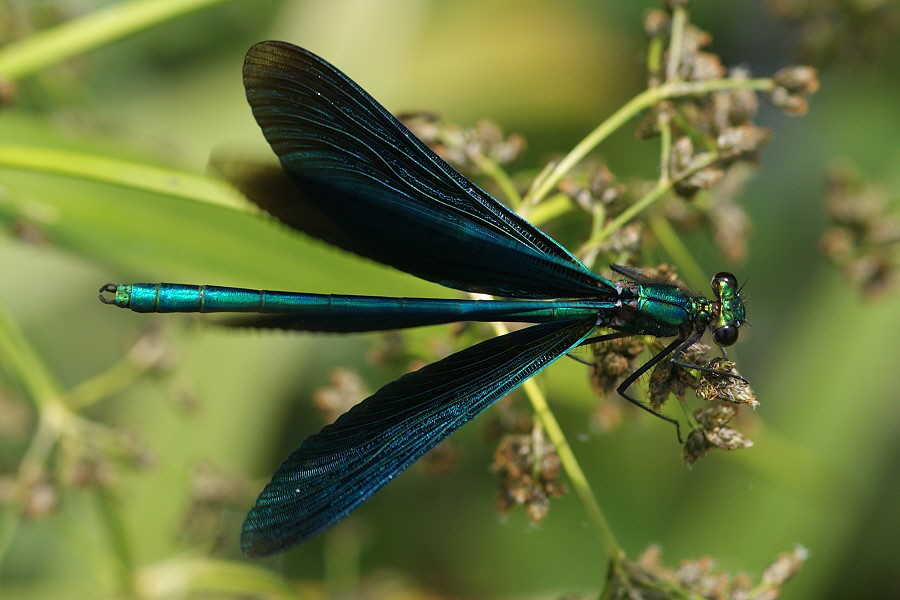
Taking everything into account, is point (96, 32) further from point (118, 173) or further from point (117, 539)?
point (117, 539)

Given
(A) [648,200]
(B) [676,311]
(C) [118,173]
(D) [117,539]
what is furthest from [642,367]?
(D) [117,539]

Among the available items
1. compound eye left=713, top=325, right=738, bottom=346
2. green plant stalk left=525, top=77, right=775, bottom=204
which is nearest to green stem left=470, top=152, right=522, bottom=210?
green plant stalk left=525, top=77, right=775, bottom=204

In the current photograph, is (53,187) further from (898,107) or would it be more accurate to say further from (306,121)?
(898,107)

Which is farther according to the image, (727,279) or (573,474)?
(727,279)

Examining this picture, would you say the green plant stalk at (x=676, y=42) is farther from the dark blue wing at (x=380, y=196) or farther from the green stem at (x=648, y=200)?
the dark blue wing at (x=380, y=196)

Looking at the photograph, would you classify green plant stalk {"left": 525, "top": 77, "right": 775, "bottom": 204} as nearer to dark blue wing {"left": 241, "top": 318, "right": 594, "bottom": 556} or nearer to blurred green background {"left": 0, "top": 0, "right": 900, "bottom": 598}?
dark blue wing {"left": 241, "top": 318, "right": 594, "bottom": 556}

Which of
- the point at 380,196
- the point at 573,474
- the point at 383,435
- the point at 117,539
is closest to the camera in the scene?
the point at 573,474

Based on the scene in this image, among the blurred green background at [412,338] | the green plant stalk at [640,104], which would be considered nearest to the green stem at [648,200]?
the green plant stalk at [640,104]

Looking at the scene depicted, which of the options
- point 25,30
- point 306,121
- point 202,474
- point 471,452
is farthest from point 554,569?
point 25,30
